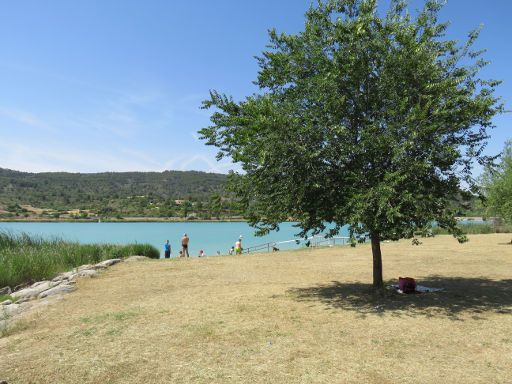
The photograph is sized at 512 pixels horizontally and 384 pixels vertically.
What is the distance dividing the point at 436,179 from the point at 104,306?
9670mm

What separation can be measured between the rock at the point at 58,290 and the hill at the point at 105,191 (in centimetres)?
10873

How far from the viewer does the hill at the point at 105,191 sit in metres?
138

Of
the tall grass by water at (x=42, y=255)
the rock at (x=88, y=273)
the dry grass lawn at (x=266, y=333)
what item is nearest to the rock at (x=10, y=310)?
the dry grass lawn at (x=266, y=333)

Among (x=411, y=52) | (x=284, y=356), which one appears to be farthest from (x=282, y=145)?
(x=284, y=356)

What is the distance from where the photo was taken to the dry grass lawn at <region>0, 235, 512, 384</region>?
666cm

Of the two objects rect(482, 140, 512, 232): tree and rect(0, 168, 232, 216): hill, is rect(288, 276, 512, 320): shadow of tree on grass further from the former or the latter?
rect(0, 168, 232, 216): hill

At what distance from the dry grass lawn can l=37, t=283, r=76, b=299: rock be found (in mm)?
370

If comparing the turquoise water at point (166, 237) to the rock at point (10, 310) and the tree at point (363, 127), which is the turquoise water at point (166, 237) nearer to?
the rock at point (10, 310)

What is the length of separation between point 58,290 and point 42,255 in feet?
23.8

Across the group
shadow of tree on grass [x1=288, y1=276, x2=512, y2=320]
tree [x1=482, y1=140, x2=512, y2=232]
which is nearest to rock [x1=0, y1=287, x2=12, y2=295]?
shadow of tree on grass [x1=288, y1=276, x2=512, y2=320]

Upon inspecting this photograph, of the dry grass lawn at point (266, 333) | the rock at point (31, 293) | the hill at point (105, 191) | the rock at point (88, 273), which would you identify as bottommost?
the dry grass lawn at point (266, 333)

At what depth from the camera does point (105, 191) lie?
16738 cm

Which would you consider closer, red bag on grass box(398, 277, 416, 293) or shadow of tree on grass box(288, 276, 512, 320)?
shadow of tree on grass box(288, 276, 512, 320)

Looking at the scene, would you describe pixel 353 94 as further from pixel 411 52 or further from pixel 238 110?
pixel 238 110
